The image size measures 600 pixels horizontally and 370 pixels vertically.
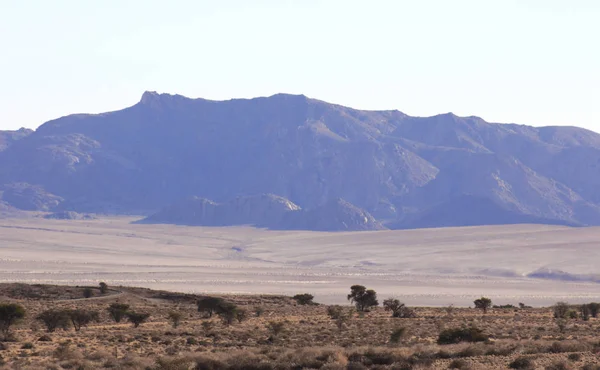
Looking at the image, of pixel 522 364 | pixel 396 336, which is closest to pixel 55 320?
pixel 396 336

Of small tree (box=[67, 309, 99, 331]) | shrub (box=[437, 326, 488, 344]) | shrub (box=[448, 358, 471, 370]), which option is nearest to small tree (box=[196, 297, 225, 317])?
small tree (box=[67, 309, 99, 331])

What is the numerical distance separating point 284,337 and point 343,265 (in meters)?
120

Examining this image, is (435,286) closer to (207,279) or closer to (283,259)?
(207,279)

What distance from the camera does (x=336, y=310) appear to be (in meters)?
46.7

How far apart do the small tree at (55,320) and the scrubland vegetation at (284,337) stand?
0.04 m

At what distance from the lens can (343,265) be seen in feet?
505

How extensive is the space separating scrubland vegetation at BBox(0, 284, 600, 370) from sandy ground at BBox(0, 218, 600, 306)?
35184 millimetres

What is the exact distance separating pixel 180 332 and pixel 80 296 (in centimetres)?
2520

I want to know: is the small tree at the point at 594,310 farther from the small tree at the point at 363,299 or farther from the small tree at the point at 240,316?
the small tree at the point at 240,316

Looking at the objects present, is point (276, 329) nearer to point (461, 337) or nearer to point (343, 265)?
point (461, 337)

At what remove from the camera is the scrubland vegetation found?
25281 mm

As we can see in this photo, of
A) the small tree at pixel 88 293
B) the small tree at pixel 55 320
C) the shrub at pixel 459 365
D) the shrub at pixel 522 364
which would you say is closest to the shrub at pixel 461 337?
the shrub at pixel 459 365

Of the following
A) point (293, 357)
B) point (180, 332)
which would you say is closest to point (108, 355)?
point (293, 357)

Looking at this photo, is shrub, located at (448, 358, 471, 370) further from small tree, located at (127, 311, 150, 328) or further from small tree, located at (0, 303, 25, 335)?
small tree, located at (127, 311, 150, 328)
